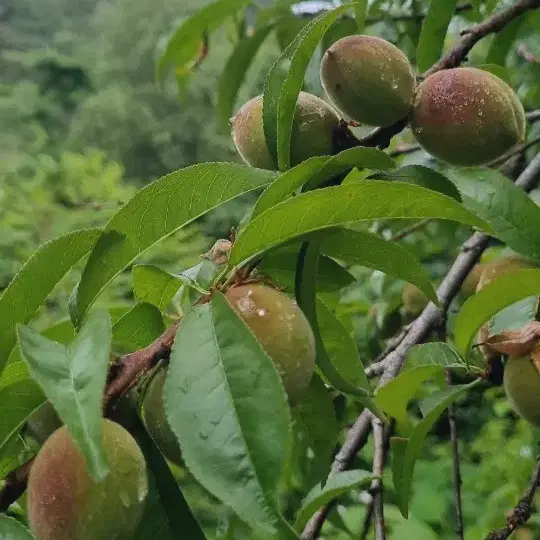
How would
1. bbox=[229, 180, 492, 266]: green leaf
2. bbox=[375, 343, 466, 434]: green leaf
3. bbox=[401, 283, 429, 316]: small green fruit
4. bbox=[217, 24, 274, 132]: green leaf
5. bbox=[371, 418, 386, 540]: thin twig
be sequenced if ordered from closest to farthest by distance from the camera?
bbox=[229, 180, 492, 266]: green leaf, bbox=[375, 343, 466, 434]: green leaf, bbox=[371, 418, 386, 540]: thin twig, bbox=[401, 283, 429, 316]: small green fruit, bbox=[217, 24, 274, 132]: green leaf

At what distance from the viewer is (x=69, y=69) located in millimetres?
10852

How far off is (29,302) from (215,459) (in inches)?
7.3

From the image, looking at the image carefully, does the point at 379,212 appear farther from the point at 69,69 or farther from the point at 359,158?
the point at 69,69

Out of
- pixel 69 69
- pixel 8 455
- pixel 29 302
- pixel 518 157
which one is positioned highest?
pixel 29 302

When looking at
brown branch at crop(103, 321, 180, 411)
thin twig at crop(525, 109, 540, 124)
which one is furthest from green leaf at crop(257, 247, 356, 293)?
thin twig at crop(525, 109, 540, 124)

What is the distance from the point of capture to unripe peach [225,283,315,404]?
0.44 metres

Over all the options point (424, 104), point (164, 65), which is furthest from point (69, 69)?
point (424, 104)

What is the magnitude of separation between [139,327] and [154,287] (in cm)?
6

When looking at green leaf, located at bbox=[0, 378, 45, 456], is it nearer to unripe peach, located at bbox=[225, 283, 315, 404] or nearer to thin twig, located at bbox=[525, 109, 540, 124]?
unripe peach, located at bbox=[225, 283, 315, 404]

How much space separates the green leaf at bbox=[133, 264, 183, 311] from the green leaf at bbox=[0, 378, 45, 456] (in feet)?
0.54

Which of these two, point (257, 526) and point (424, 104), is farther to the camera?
point (424, 104)

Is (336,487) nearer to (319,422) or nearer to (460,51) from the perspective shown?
(319,422)

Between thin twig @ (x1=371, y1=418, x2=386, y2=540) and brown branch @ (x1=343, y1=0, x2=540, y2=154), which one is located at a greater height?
brown branch @ (x1=343, y1=0, x2=540, y2=154)

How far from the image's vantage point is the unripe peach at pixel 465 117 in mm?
623
